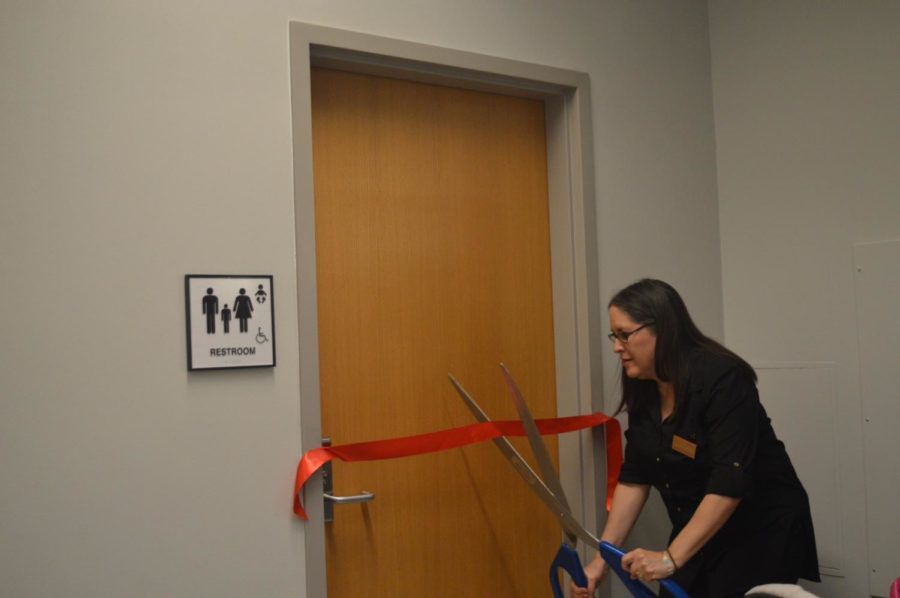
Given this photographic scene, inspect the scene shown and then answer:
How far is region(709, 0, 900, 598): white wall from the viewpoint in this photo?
8.21 feet

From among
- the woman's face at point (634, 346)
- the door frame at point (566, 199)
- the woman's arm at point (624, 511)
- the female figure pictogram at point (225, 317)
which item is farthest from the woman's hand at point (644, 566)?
the female figure pictogram at point (225, 317)

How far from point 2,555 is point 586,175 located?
6.33ft

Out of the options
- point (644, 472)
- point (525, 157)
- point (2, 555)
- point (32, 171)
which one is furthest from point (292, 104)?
point (644, 472)

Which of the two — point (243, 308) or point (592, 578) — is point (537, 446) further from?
point (243, 308)

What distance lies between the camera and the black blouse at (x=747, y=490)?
6.70ft

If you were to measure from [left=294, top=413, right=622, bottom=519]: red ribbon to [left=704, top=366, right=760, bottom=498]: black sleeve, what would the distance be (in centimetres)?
51

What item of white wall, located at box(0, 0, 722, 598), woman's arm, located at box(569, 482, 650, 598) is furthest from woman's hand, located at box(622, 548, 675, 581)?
white wall, located at box(0, 0, 722, 598)

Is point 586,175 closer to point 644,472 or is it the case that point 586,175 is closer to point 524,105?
point 524,105

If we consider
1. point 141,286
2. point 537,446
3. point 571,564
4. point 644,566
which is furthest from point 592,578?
point 141,286

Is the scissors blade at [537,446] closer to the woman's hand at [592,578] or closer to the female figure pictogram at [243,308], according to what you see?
the woman's hand at [592,578]

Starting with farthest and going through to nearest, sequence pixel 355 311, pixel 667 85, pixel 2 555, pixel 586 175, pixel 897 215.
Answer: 1. pixel 667 85
2. pixel 586 175
3. pixel 897 215
4. pixel 355 311
5. pixel 2 555

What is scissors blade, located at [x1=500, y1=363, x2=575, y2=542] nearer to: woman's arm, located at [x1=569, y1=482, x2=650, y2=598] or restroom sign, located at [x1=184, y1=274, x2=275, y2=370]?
woman's arm, located at [x1=569, y1=482, x2=650, y2=598]

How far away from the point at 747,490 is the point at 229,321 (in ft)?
4.51

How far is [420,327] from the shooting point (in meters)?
2.39
